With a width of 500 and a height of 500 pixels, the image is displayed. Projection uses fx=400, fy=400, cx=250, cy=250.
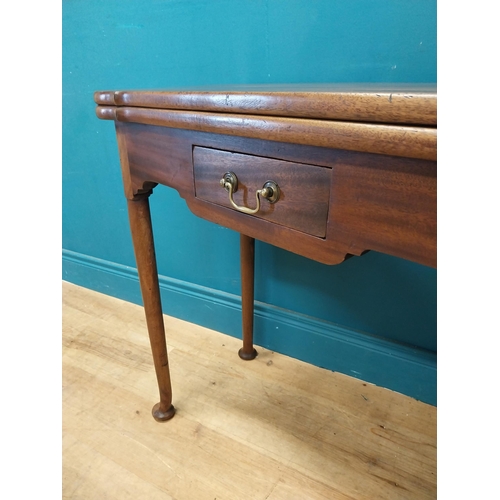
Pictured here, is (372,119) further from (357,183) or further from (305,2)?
(305,2)

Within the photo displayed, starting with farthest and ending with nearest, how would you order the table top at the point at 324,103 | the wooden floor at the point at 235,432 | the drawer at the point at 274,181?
the wooden floor at the point at 235,432 < the drawer at the point at 274,181 < the table top at the point at 324,103

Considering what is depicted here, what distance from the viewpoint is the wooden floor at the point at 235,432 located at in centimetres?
82

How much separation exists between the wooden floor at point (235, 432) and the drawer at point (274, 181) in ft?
1.93

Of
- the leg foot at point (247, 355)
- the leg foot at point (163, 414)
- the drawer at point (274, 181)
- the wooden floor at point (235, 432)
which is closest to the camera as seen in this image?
Answer: the drawer at point (274, 181)

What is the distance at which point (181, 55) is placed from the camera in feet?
3.63

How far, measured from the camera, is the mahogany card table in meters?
0.40

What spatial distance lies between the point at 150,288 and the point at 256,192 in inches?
17.4

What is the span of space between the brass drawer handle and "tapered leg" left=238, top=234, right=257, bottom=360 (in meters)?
0.48

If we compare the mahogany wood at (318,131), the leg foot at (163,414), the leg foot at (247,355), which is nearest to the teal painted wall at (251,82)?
the leg foot at (247,355)

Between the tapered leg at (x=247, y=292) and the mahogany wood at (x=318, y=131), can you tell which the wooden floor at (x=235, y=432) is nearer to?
the tapered leg at (x=247, y=292)

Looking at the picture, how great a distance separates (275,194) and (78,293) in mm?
1360

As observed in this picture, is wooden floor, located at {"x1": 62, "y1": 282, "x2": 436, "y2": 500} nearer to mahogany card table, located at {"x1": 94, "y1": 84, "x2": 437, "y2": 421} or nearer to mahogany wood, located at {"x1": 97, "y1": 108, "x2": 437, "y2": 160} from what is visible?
mahogany card table, located at {"x1": 94, "y1": 84, "x2": 437, "y2": 421}
